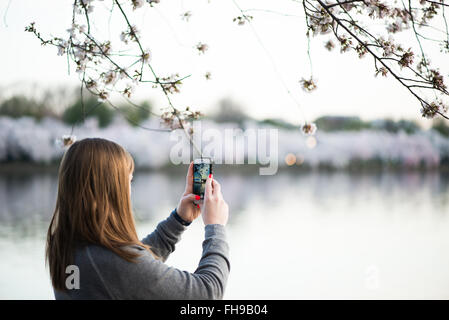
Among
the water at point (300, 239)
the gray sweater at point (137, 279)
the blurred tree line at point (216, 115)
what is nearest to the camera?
the gray sweater at point (137, 279)

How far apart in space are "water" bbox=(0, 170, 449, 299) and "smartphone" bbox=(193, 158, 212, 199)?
12.0 ft

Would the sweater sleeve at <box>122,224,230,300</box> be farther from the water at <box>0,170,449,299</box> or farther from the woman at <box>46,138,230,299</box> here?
the water at <box>0,170,449,299</box>

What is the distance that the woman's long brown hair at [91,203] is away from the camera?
878 millimetres

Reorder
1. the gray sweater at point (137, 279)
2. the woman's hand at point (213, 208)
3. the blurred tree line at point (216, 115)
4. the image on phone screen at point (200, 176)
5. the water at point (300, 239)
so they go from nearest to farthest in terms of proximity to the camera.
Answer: the gray sweater at point (137, 279) → the woman's hand at point (213, 208) → the image on phone screen at point (200, 176) → the water at point (300, 239) → the blurred tree line at point (216, 115)

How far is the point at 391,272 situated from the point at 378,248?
103cm

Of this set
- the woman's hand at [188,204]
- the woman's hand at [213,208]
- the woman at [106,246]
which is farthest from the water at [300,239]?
the woman at [106,246]

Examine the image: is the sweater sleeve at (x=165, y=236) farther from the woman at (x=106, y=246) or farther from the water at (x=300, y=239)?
the water at (x=300, y=239)

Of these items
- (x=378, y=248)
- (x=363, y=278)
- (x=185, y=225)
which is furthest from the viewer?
(x=378, y=248)

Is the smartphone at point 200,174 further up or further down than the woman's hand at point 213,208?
further up

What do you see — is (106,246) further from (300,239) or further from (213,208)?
(300,239)

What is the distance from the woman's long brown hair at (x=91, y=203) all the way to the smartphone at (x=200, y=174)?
0.27 m

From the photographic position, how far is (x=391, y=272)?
6.82m
